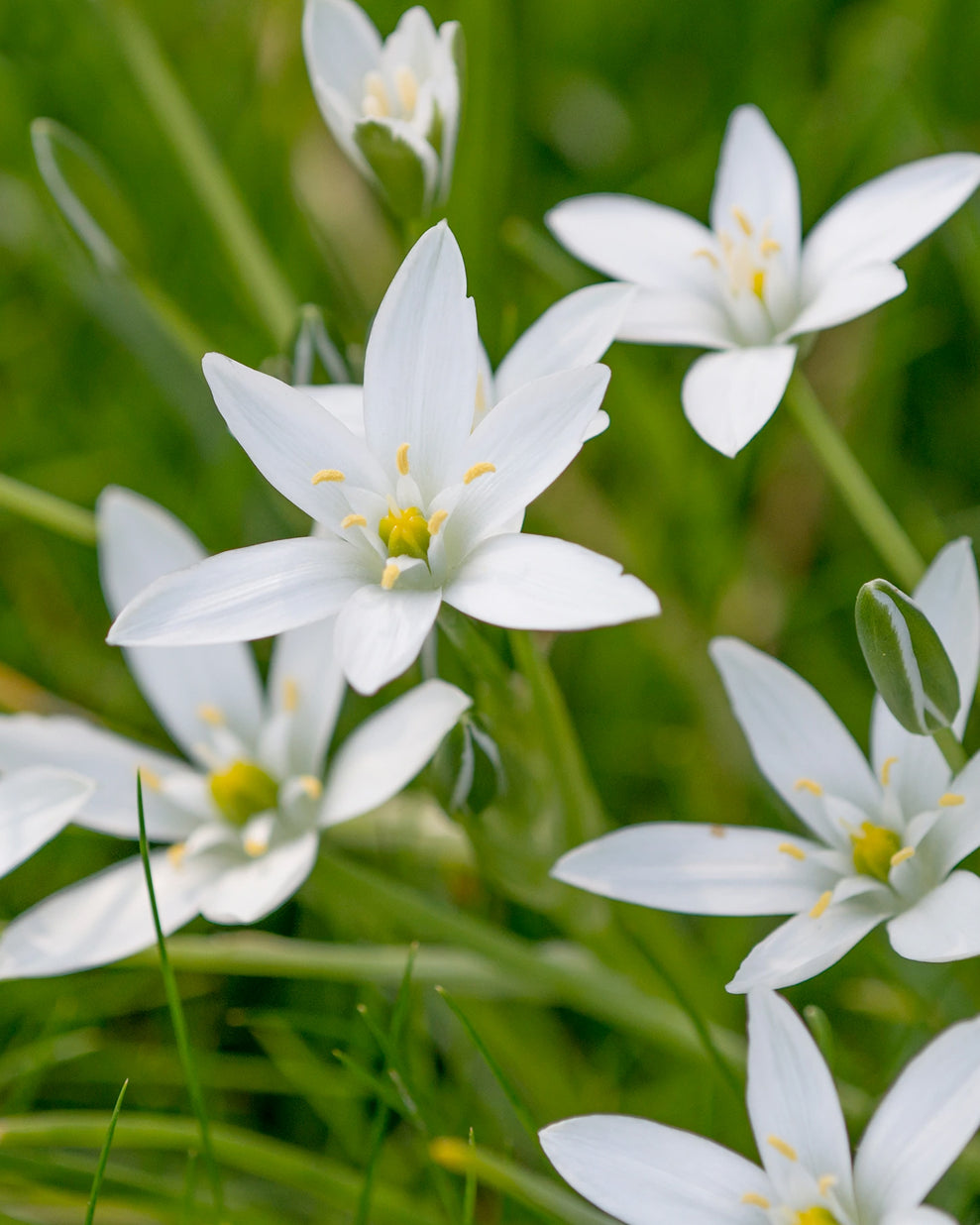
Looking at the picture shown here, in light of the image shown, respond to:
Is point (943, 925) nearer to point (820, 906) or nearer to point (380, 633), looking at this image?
point (820, 906)

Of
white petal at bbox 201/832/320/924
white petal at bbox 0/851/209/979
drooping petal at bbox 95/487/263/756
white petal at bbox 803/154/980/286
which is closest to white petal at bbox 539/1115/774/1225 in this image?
white petal at bbox 201/832/320/924

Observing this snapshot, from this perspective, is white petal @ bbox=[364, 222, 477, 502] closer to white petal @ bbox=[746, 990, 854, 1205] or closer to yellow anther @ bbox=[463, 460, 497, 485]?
yellow anther @ bbox=[463, 460, 497, 485]

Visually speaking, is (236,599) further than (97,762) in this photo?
No

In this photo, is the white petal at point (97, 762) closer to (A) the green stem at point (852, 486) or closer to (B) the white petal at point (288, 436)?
(B) the white petal at point (288, 436)

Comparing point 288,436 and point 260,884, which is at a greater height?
point 288,436

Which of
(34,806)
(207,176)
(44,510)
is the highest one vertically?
(207,176)

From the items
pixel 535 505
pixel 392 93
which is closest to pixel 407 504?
pixel 392 93

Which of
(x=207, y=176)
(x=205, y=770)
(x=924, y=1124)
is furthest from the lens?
(x=207, y=176)
